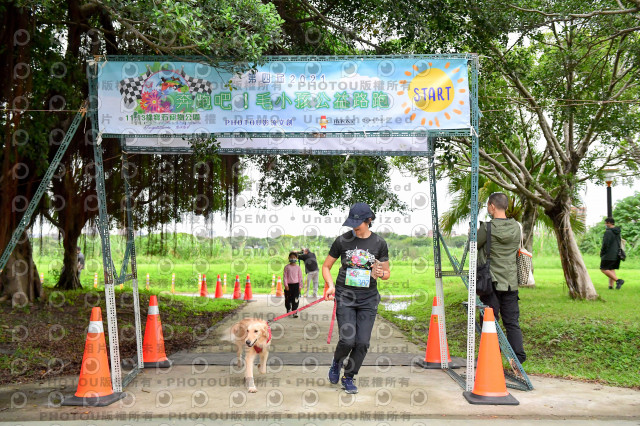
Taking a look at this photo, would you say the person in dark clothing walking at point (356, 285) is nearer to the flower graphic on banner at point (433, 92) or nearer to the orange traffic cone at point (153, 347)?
the flower graphic on banner at point (433, 92)

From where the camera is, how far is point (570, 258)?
1380 cm

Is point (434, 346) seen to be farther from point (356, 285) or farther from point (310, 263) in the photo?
point (310, 263)

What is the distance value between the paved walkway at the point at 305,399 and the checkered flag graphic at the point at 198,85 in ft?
10.4

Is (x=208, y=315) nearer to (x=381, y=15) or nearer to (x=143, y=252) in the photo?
(x=143, y=252)

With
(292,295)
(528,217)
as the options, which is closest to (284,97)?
(292,295)

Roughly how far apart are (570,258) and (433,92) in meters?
9.35

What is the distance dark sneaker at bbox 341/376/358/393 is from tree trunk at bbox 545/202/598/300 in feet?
29.6

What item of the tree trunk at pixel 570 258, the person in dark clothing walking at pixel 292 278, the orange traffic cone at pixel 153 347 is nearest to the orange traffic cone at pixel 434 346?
the orange traffic cone at pixel 153 347

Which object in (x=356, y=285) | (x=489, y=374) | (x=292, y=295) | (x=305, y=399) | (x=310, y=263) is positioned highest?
(x=356, y=285)

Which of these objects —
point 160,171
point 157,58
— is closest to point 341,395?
point 157,58

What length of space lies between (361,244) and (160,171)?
723 cm

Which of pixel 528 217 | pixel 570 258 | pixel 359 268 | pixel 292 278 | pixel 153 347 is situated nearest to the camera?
pixel 359 268

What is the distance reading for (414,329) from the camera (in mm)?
11969

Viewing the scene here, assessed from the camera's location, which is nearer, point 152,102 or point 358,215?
point 358,215
